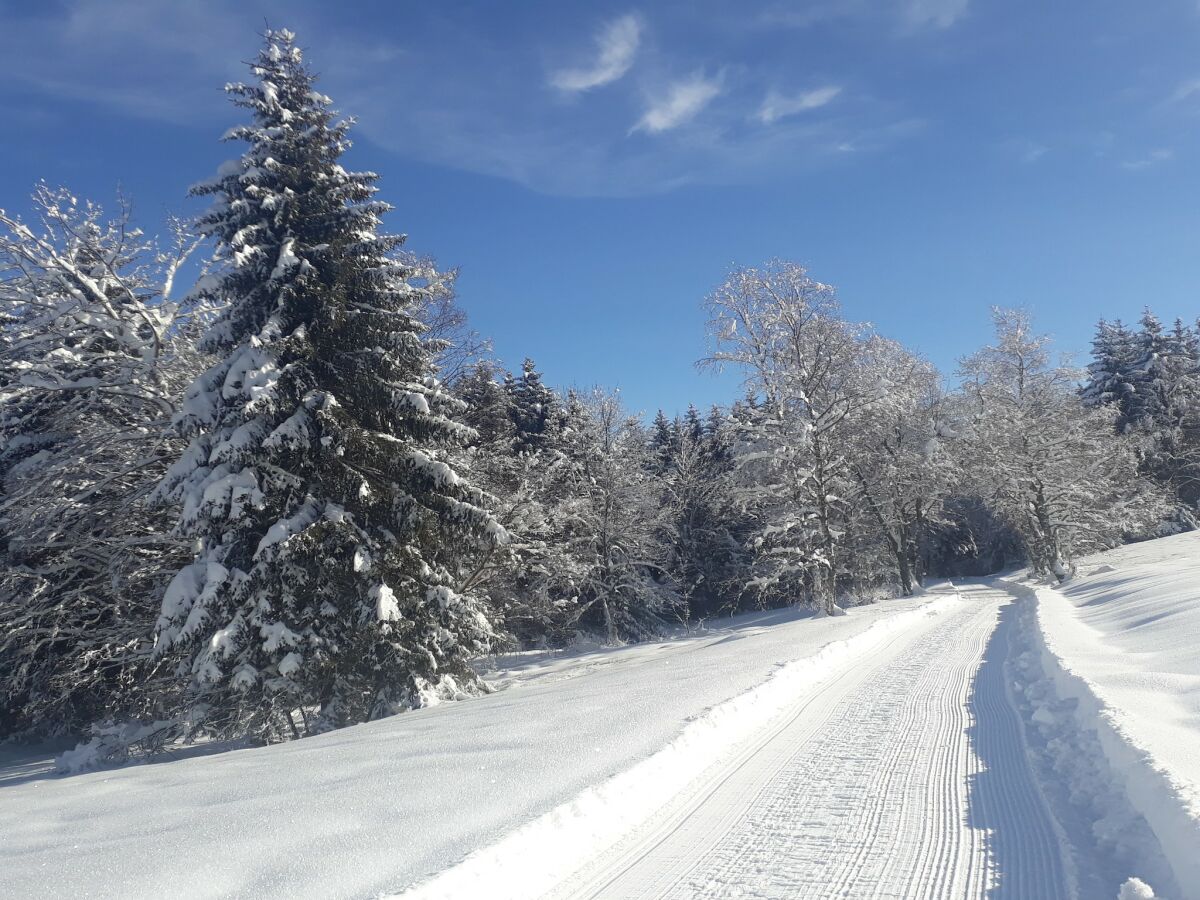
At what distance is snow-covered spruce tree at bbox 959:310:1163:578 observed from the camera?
27.0m

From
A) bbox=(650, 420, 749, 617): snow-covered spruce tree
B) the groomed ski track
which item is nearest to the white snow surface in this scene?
the groomed ski track

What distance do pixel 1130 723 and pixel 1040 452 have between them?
25307 millimetres

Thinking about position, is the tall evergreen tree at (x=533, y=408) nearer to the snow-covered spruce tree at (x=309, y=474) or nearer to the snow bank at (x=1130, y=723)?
the snow-covered spruce tree at (x=309, y=474)

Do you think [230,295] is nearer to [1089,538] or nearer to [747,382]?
[747,382]

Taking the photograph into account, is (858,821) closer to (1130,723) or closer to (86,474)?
(1130,723)

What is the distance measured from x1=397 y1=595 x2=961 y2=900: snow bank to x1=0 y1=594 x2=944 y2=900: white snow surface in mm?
108

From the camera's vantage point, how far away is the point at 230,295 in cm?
1163

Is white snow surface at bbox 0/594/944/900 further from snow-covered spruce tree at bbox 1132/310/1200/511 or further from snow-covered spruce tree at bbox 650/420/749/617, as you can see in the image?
snow-covered spruce tree at bbox 1132/310/1200/511

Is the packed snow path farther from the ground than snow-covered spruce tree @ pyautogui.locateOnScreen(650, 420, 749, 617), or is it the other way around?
snow-covered spruce tree @ pyautogui.locateOnScreen(650, 420, 749, 617)

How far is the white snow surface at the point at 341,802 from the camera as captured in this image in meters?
3.91

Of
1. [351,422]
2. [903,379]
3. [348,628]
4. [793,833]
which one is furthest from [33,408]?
[903,379]

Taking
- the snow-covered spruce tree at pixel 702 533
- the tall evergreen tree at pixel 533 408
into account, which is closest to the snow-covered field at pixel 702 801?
the tall evergreen tree at pixel 533 408

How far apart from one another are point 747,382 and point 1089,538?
1795 cm

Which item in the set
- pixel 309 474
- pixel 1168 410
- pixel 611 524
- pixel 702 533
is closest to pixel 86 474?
pixel 309 474
